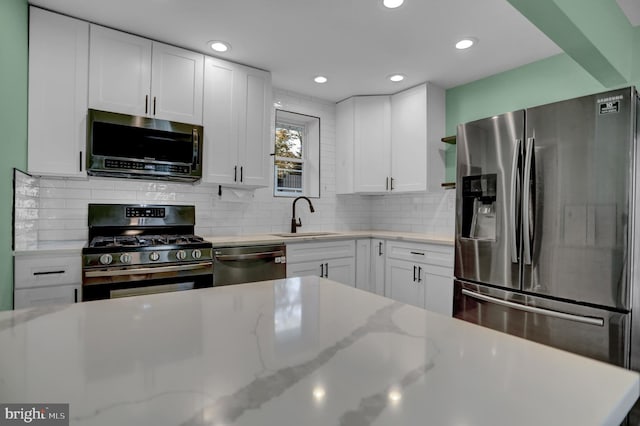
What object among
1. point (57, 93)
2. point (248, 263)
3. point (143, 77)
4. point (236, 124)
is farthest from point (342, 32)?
point (57, 93)

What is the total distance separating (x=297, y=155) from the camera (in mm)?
3990

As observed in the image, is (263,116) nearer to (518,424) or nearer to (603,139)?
(603,139)

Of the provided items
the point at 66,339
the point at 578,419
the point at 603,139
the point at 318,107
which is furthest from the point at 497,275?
the point at 318,107

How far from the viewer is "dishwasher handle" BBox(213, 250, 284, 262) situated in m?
2.60

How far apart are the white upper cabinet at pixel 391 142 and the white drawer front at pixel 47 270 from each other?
2691 millimetres

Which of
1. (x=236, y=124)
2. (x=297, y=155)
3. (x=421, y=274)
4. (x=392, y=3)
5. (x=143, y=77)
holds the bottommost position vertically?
(x=421, y=274)

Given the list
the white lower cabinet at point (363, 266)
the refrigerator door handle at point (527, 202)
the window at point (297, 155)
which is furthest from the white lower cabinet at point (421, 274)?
the window at point (297, 155)

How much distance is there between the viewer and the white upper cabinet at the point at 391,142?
3.41 metres

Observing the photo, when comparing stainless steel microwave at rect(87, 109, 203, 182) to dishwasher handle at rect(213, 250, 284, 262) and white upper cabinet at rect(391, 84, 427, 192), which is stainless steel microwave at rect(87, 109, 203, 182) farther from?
white upper cabinet at rect(391, 84, 427, 192)

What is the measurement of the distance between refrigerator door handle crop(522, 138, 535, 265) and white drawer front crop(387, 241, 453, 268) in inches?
30.0

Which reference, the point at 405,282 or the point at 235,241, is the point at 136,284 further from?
the point at 405,282

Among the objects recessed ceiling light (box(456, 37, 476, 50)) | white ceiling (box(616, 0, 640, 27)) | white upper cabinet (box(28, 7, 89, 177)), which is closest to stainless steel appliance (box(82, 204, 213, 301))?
white upper cabinet (box(28, 7, 89, 177))

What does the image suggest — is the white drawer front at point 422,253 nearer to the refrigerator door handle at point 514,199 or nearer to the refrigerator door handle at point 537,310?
the refrigerator door handle at point 537,310

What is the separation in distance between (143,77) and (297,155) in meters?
1.83
